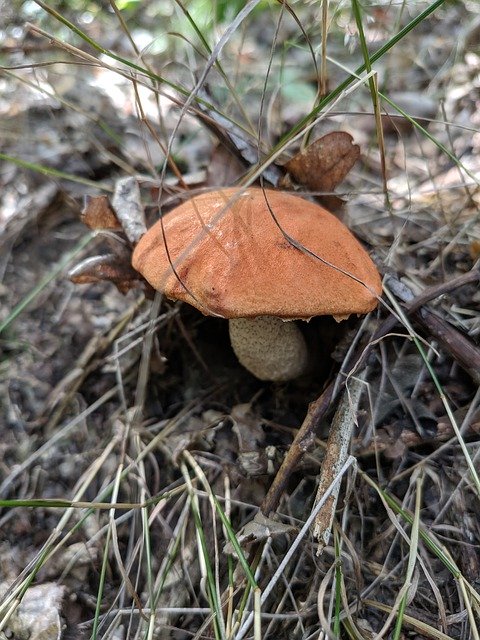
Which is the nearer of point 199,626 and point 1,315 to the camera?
point 199,626

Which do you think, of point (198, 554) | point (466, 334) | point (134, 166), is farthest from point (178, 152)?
point (198, 554)

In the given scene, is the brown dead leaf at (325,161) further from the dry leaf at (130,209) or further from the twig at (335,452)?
the twig at (335,452)

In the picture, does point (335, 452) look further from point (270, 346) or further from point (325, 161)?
point (325, 161)

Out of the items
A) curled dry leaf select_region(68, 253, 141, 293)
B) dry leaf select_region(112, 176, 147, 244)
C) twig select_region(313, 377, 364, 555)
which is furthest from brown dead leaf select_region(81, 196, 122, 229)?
twig select_region(313, 377, 364, 555)

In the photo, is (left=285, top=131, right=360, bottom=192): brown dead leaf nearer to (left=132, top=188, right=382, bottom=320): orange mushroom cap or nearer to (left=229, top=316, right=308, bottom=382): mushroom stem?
(left=132, top=188, right=382, bottom=320): orange mushroom cap

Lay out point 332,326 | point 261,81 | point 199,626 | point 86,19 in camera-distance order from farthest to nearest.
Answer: point 86,19 < point 261,81 < point 332,326 < point 199,626

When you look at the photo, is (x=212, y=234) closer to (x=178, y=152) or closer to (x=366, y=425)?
(x=366, y=425)
